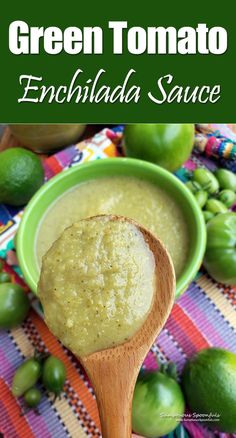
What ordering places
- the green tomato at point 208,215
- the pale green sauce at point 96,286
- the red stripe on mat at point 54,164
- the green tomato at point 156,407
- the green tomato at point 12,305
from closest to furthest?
the pale green sauce at point 96,286 → the green tomato at point 156,407 → the green tomato at point 12,305 → the green tomato at point 208,215 → the red stripe on mat at point 54,164

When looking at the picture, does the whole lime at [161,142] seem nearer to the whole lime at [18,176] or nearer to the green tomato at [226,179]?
the green tomato at [226,179]

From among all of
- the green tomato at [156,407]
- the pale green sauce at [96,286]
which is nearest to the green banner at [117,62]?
the pale green sauce at [96,286]

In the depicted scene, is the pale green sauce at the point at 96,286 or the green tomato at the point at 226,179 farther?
the green tomato at the point at 226,179

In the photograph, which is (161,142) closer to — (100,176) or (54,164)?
(100,176)

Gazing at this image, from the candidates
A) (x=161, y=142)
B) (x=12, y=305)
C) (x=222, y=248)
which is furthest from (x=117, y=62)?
(x=12, y=305)

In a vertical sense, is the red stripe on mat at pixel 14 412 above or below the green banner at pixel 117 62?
below

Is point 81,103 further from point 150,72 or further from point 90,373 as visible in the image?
point 90,373

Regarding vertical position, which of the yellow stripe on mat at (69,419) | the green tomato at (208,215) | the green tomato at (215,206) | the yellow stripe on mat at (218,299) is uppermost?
the green tomato at (215,206)

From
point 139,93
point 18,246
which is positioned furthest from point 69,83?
point 18,246
